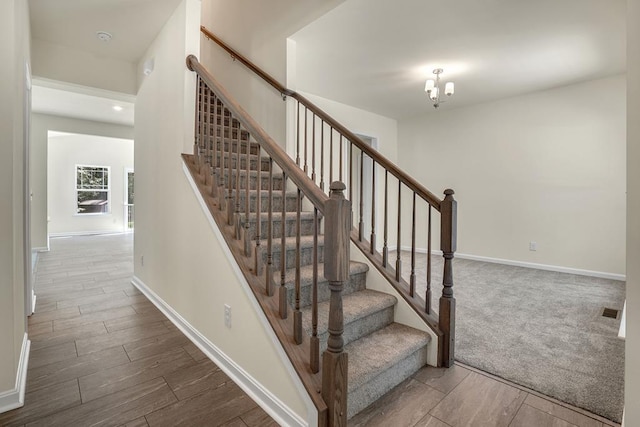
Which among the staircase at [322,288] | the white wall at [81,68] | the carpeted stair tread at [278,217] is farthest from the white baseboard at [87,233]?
the carpeted stair tread at [278,217]

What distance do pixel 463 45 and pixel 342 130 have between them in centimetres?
170

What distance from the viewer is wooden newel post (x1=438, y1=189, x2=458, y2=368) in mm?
1878

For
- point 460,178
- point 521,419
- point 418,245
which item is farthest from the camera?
point 418,245

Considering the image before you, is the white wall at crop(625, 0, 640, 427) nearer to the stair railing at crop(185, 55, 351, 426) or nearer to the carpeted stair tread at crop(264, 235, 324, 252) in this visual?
the stair railing at crop(185, 55, 351, 426)

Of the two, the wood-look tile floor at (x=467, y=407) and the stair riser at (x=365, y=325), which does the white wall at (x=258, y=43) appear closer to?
the stair riser at (x=365, y=325)

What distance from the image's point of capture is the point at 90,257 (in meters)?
5.38

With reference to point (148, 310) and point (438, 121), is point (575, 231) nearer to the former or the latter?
point (438, 121)

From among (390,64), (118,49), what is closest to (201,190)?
(118,49)

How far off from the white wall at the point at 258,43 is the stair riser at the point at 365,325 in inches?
76.0

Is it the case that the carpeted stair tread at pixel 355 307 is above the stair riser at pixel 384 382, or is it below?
above

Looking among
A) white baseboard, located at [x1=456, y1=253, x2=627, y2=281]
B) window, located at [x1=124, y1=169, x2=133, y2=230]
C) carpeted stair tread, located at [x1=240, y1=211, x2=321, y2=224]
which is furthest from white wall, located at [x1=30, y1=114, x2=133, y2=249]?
white baseboard, located at [x1=456, y1=253, x2=627, y2=281]

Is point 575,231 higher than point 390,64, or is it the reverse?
point 390,64

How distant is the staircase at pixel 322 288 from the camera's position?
129cm

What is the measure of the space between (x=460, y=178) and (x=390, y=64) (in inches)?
102
